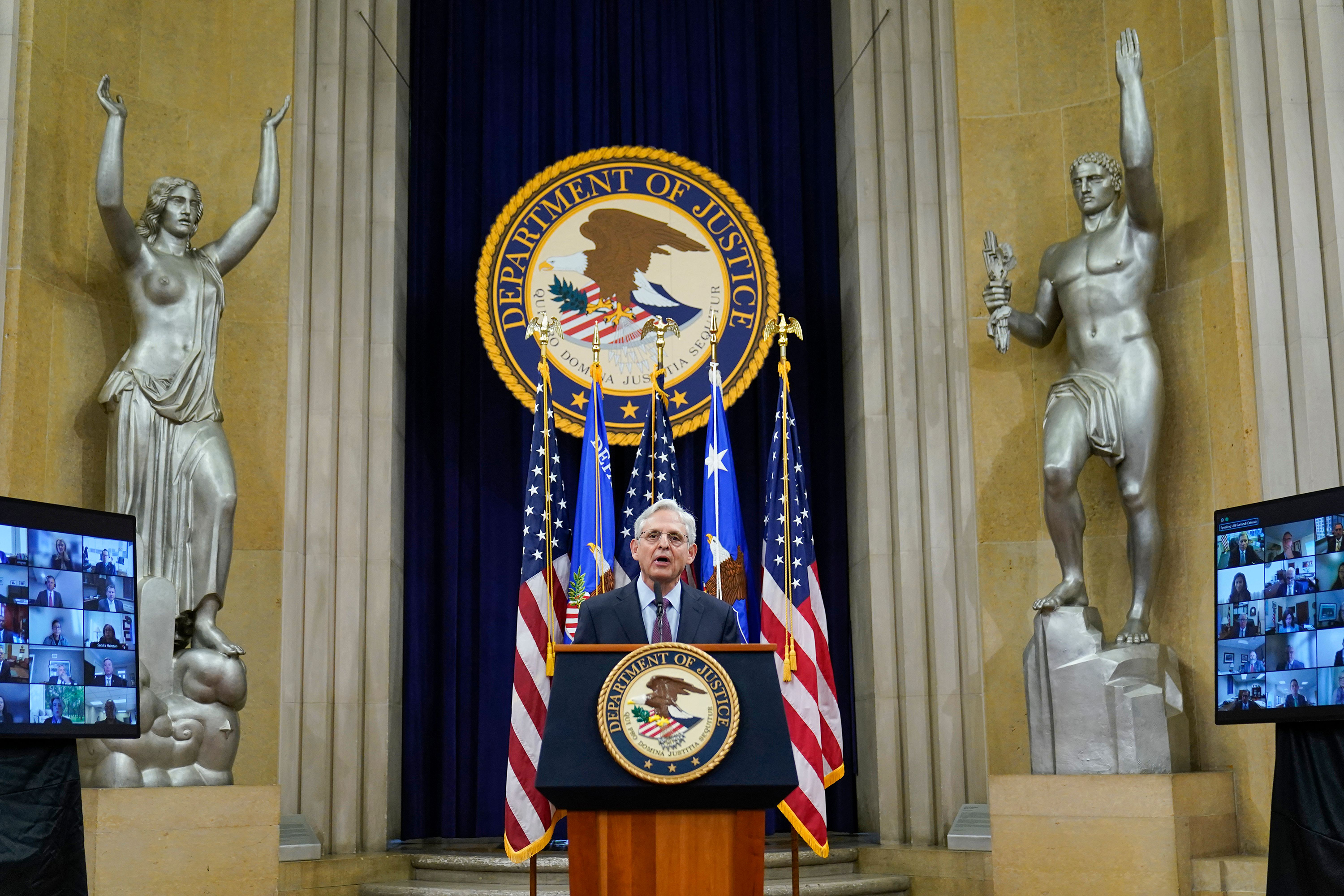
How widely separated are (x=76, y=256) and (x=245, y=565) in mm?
1667

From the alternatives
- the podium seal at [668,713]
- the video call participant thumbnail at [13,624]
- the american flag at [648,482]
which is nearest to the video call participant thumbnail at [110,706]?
the video call participant thumbnail at [13,624]

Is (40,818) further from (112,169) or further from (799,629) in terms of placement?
(799,629)

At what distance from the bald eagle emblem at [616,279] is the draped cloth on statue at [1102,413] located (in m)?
2.52

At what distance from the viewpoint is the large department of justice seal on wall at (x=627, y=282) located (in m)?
8.16

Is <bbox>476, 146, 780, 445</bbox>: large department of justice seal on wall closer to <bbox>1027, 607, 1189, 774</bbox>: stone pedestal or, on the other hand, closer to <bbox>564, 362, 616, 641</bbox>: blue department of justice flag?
<bbox>564, 362, 616, 641</bbox>: blue department of justice flag

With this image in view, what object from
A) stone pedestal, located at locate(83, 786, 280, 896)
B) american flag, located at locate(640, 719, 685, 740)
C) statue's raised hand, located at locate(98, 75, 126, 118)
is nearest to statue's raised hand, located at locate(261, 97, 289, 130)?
statue's raised hand, located at locate(98, 75, 126, 118)

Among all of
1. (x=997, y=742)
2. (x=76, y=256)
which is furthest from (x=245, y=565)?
(x=997, y=742)

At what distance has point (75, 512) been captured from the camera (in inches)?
151

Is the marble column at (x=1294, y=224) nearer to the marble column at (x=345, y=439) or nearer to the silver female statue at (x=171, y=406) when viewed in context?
the marble column at (x=345, y=439)

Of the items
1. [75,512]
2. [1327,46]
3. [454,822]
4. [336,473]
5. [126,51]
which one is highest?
[126,51]

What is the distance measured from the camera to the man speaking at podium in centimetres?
423

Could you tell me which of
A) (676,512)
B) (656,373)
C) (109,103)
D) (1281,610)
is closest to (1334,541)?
(1281,610)

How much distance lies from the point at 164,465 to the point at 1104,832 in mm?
4252

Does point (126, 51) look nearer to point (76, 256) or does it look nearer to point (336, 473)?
point (76, 256)
